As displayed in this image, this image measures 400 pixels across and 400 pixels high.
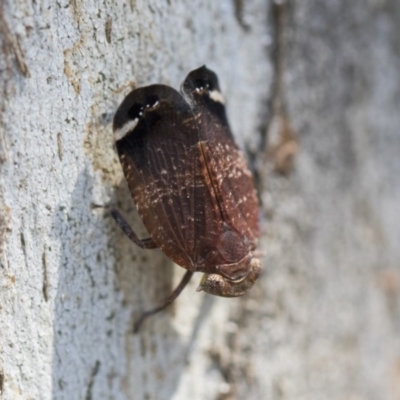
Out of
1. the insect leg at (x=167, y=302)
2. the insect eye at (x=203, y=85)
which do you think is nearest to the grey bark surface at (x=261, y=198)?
the insect leg at (x=167, y=302)

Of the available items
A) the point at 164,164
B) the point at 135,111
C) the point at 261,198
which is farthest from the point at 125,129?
the point at 261,198

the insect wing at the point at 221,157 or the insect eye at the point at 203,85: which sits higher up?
the insect eye at the point at 203,85

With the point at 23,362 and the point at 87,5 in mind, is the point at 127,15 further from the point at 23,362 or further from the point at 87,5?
the point at 23,362

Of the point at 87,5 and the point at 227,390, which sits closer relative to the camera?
the point at 87,5

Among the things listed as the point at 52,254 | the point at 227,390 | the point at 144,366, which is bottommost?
the point at 227,390

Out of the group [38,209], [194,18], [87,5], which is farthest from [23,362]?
[194,18]

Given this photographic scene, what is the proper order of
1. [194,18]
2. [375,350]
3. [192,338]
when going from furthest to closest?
[375,350] → [192,338] → [194,18]

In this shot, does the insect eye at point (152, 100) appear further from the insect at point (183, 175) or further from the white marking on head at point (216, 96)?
the white marking on head at point (216, 96)

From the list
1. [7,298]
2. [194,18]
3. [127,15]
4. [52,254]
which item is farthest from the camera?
[194,18]
